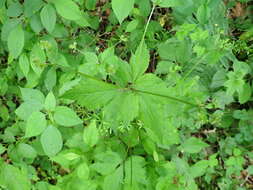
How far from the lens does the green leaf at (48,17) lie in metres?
1.48

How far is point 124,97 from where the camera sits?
1058 millimetres

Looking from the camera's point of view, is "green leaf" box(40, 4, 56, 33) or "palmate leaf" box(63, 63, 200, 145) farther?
"green leaf" box(40, 4, 56, 33)

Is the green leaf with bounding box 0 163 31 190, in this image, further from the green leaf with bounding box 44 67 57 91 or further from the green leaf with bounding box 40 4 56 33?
the green leaf with bounding box 40 4 56 33

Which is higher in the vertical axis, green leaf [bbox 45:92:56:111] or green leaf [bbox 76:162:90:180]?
green leaf [bbox 45:92:56:111]

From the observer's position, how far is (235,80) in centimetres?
179

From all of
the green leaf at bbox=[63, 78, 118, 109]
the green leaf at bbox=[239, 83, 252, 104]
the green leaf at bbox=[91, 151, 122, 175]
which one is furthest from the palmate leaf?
the green leaf at bbox=[239, 83, 252, 104]

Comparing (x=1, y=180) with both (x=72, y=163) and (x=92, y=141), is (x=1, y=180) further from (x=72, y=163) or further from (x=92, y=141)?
(x=92, y=141)

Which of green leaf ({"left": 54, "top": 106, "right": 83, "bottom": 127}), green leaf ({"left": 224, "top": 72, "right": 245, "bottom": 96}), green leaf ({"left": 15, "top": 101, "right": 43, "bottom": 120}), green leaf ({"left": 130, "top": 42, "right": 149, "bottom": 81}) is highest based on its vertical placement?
green leaf ({"left": 224, "top": 72, "right": 245, "bottom": 96})

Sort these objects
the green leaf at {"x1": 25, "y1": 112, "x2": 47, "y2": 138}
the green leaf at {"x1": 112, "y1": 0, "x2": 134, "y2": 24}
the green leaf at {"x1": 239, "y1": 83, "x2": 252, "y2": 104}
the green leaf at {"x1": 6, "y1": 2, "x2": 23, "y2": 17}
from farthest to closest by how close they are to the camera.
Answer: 1. the green leaf at {"x1": 239, "y1": 83, "x2": 252, "y2": 104}
2. the green leaf at {"x1": 6, "y1": 2, "x2": 23, "y2": 17}
3. the green leaf at {"x1": 25, "y1": 112, "x2": 47, "y2": 138}
4. the green leaf at {"x1": 112, "y1": 0, "x2": 134, "y2": 24}

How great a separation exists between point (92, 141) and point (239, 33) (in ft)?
4.92

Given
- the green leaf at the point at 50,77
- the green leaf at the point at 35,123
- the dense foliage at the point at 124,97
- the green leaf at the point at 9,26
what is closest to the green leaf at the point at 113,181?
the dense foliage at the point at 124,97

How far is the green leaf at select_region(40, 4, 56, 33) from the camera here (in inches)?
58.1

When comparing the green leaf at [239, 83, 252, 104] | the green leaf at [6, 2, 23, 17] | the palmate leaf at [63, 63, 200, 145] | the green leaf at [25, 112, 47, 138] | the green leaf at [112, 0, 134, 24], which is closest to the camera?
the palmate leaf at [63, 63, 200, 145]

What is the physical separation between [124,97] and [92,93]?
0.38ft
